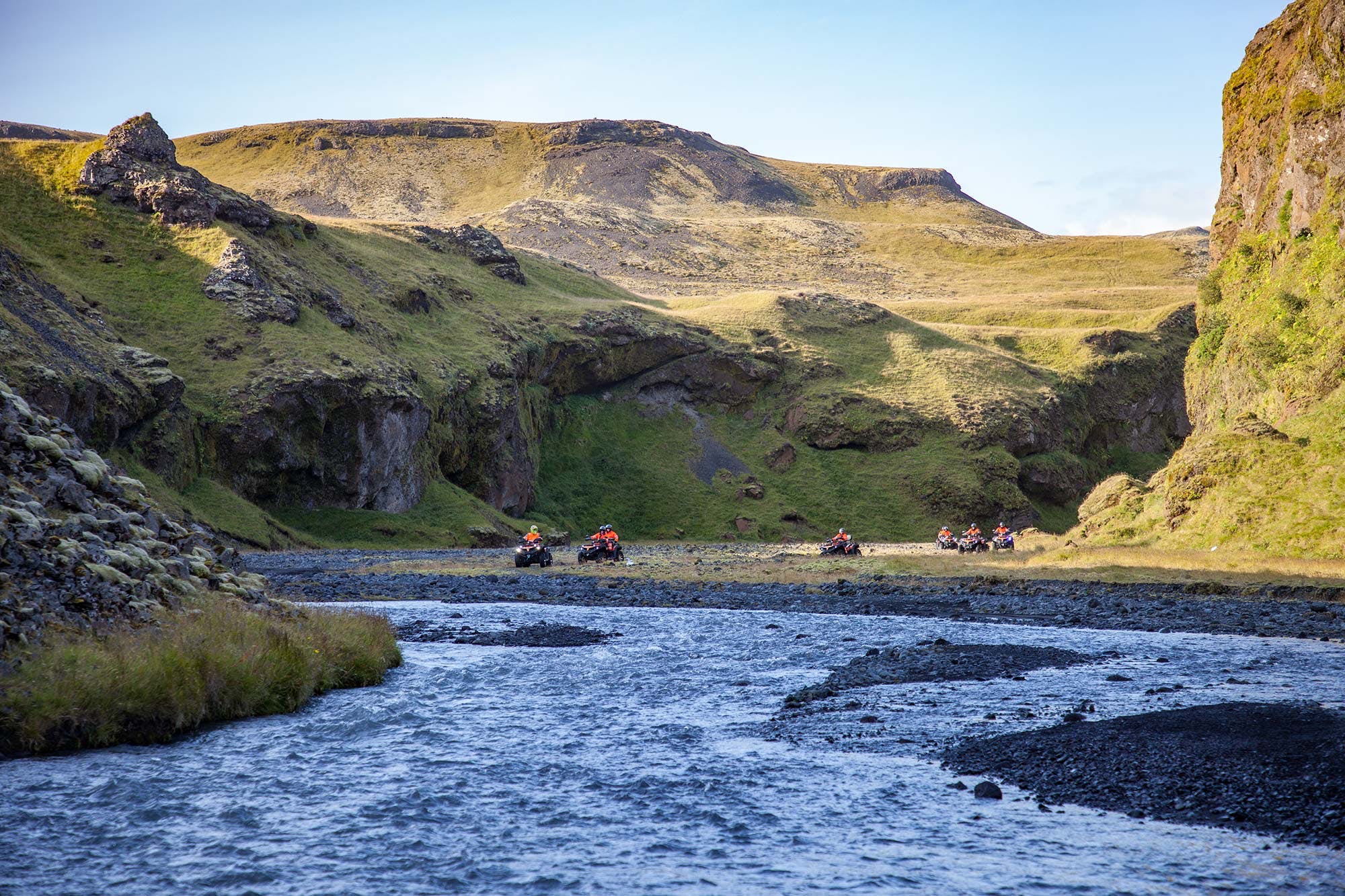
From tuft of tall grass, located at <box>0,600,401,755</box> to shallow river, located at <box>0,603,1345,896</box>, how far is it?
1.38 ft

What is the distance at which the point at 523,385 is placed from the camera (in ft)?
268

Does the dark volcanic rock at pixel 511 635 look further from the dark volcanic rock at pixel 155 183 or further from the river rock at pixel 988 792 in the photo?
the dark volcanic rock at pixel 155 183

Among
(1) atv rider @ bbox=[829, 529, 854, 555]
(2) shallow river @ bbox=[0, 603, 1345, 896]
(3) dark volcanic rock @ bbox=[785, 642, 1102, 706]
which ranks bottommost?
(1) atv rider @ bbox=[829, 529, 854, 555]

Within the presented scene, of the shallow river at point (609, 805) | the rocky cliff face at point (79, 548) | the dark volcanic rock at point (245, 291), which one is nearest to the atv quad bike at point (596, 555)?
the rocky cliff face at point (79, 548)

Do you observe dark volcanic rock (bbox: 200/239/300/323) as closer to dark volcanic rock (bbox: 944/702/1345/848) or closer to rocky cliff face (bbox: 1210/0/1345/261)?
rocky cliff face (bbox: 1210/0/1345/261)

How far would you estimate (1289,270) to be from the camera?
44.2 m

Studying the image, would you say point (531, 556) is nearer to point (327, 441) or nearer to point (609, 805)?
point (327, 441)

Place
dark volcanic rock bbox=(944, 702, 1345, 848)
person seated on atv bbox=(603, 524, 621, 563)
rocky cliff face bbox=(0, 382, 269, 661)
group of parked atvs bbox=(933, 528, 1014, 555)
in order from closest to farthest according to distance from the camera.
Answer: dark volcanic rock bbox=(944, 702, 1345, 848) → rocky cliff face bbox=(0, 382, 269, 661) → person seated on atv bbox=(603, 524, 621, 563) → group of parked atvs bbox=(933, 528, 1014, 555)

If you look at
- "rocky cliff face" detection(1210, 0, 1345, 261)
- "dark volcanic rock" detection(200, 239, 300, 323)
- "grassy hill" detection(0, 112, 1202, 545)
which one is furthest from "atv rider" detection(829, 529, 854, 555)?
"dark volcanic rock" detection(200, 239, 300, 323)

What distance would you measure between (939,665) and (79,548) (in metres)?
14.6

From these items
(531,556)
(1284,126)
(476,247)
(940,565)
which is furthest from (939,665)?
(476,247)

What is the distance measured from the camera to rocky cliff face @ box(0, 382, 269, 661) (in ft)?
48.2

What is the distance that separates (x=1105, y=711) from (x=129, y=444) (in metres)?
46.6

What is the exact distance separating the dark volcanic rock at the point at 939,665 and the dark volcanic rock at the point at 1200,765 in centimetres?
406
